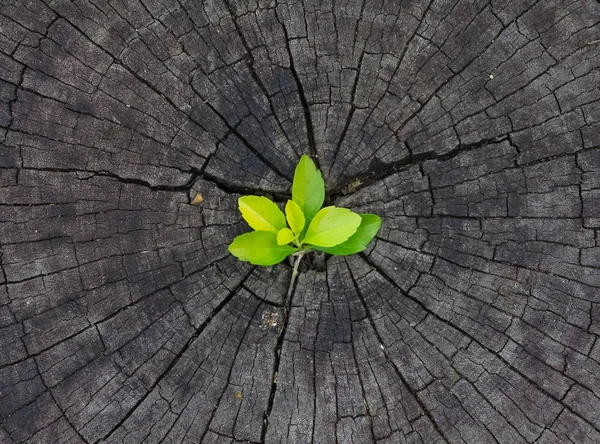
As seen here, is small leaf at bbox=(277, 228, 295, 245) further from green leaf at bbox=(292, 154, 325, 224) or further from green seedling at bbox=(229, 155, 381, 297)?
green leaf at bbox=(292, 154, 325, 224)

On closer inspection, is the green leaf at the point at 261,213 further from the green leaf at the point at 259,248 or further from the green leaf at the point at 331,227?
the green leaf at the point at 331,227

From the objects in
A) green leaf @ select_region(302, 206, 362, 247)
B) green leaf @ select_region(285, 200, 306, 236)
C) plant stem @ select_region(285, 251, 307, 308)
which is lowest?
plant stem @ select_region(285, 251, 307, 308)

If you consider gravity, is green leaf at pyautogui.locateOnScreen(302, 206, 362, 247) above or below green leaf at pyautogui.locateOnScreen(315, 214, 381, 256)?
above

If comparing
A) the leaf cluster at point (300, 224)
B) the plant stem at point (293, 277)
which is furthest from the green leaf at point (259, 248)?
the plant stem at point (293, 277)

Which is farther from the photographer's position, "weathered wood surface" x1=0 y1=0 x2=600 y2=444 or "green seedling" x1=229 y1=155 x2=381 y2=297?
"weathered wood surface" x1=0 y1=0 x2=600 y2=444

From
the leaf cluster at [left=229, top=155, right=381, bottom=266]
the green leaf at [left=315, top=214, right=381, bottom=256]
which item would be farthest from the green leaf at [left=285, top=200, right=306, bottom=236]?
the green leaf at [left=315, top=214, right=381, bottom=256]

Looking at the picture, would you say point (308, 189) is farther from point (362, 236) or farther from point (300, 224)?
point (362, 236)

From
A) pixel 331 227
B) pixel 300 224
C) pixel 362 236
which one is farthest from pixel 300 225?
pixel 362 236
